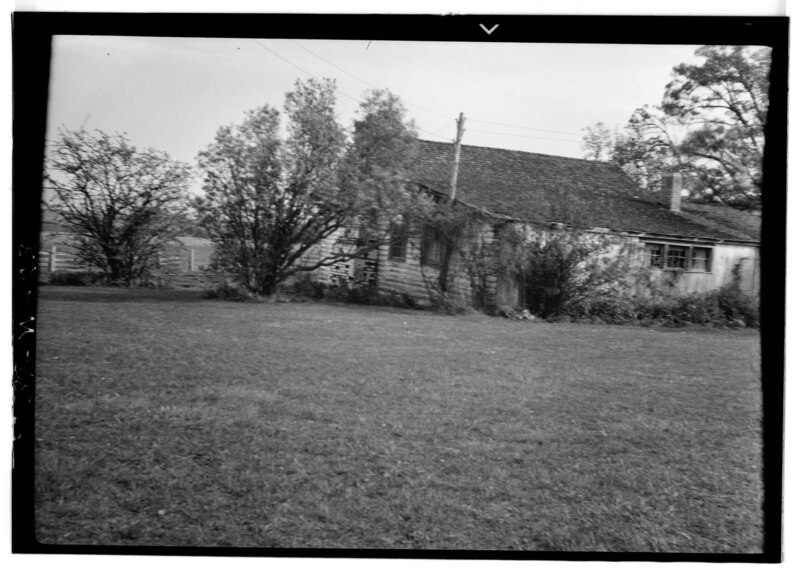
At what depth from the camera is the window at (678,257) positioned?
323 centimetres

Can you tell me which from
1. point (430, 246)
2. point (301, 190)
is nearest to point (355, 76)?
point (301, 190)

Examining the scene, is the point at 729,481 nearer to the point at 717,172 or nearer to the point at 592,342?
the point at 592,342

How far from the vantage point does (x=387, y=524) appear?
8.25 ft

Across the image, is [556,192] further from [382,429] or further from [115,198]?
[115,198]

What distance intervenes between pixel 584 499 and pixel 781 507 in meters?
0.90

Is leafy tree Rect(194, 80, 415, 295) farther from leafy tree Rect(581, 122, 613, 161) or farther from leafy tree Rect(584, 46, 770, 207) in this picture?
leafy tree Rect(584, 46, 770, 207)

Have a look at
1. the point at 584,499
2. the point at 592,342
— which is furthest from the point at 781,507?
the point at 592,342

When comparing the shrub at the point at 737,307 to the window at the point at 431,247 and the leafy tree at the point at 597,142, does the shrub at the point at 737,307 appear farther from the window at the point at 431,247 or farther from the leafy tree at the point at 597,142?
the window at the point at 431,247

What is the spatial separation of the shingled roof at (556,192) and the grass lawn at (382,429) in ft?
2.07

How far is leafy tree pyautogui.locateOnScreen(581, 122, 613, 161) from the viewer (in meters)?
3.03

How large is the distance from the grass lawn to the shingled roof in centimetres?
63

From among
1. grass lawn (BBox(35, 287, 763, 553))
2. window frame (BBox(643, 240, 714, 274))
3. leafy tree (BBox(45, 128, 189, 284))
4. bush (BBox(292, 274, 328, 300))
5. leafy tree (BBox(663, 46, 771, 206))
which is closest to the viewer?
grass lawn (BBox(35, 287, 763, 553))

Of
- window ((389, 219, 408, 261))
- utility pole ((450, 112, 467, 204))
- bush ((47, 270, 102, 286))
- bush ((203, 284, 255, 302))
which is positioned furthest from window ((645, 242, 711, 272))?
bush ((47, 270, 102, 286))

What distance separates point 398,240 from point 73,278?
178cm
